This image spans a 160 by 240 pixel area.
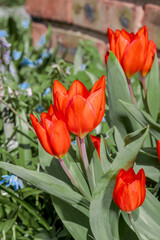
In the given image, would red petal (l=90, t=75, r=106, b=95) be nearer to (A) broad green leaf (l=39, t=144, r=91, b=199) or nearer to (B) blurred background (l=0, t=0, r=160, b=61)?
(A) broad green leaf (l=39, t=144, r=91, b=199)

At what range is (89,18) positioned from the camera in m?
2.26

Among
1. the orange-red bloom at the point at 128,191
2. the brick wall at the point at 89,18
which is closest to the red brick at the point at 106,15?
the brick wall at the point at 89,18

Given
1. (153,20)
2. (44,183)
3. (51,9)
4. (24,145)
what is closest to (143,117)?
(44,183)

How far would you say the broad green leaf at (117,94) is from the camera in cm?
97

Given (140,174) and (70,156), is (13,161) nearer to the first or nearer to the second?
(70,156)

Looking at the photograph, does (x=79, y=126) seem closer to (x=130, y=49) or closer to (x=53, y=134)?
(x=53, y=134)

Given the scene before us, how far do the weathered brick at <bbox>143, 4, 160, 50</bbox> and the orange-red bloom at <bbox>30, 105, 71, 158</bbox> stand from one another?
1.23m

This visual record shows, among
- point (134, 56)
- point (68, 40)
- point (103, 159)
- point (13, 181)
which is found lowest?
point (13, 181)

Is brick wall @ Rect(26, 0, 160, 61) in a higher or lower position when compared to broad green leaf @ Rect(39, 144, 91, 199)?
higher

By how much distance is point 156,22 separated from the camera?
183 cm

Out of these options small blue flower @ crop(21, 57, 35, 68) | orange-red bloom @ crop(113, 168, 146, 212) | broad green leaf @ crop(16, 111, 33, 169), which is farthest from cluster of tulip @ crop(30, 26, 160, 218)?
small blue flower @ crop(21, 57, 35, 68)

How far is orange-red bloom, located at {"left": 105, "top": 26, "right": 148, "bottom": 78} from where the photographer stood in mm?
954

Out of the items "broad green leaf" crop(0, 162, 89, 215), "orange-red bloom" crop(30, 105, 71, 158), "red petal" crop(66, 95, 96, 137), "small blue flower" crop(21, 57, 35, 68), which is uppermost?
"red petal" crop(66, 95, 96, 137)

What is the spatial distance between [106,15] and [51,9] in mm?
537
